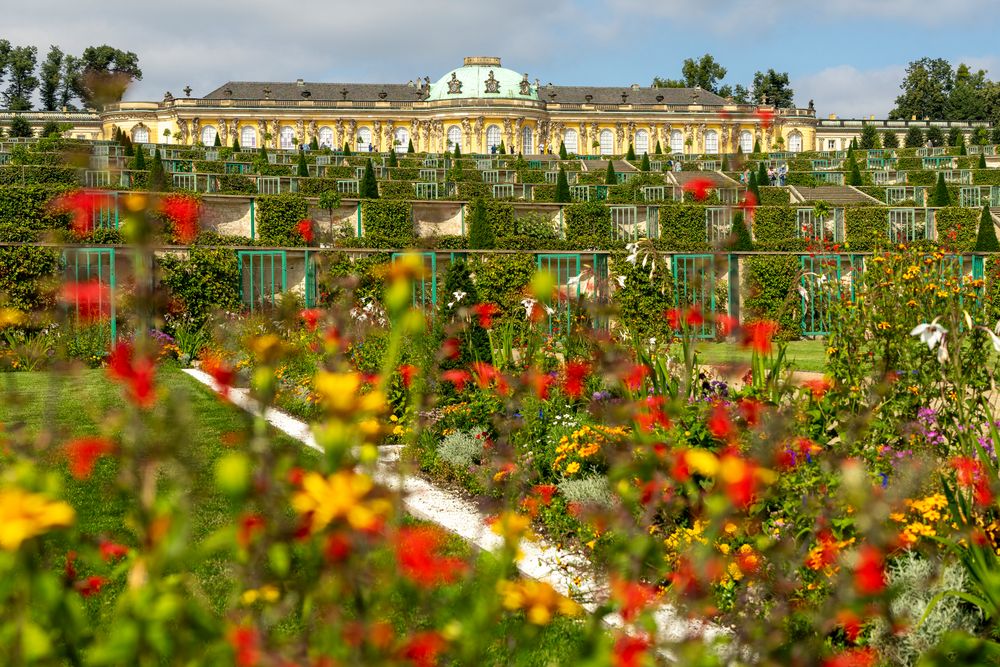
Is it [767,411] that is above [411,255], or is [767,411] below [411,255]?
below

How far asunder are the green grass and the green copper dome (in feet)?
204

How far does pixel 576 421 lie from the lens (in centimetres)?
544

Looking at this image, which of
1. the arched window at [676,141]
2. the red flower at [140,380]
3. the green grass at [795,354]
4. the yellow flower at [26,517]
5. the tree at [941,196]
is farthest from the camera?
the arched window at [676,141]

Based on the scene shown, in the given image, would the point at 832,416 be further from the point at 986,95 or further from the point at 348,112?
the point at 986,95

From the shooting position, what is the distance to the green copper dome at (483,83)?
244 ft

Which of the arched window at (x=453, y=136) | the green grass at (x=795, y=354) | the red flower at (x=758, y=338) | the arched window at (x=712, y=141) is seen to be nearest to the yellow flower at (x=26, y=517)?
the red flower at (x=758, y=338)

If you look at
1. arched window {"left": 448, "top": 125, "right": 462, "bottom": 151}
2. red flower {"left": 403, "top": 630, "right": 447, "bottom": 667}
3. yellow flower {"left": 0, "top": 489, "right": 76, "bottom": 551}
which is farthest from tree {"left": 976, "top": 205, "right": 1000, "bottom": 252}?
arched window {"left": 448, "top": 125, "right": 462, "bottom": 151}

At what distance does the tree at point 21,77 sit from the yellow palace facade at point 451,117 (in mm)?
16292

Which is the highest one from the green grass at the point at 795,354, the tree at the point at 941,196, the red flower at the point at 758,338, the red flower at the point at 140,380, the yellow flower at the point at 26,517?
the tree at the point at 941,196

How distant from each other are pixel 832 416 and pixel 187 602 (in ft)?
11.6

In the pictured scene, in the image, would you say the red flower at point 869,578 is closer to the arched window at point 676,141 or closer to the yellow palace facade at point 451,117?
the yellow palace facade at point 451,117

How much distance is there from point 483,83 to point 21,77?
4251 cm

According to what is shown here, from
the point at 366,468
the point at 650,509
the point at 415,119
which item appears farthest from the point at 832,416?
the point at 415,119

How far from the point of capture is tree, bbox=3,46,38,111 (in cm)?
8744
